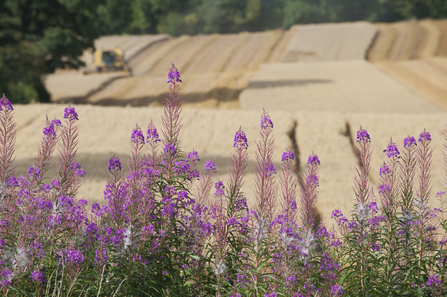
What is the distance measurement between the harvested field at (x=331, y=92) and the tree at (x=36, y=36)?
10800mm

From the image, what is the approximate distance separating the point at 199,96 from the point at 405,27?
1546 inches

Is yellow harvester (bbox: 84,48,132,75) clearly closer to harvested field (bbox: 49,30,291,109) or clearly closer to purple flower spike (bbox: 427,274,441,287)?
harvested field (bbox: 49,30,291,109)

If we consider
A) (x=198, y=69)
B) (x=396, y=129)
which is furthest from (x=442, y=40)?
(x=396, y=129)

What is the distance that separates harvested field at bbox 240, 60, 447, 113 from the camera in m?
24.5

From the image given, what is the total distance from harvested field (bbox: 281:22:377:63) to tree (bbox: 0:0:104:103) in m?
22.6

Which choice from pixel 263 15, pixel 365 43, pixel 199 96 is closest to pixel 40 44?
pixel 199 96

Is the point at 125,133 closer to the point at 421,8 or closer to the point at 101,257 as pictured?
the point at 101,257

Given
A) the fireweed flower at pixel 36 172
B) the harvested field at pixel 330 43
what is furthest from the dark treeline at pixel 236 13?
the fireweed flower at pixel 36 172

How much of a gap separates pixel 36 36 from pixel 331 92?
1809cm

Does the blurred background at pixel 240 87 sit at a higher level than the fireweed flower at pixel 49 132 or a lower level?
higher

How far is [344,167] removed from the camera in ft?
44.4

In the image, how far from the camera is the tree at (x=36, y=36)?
26.5 meters

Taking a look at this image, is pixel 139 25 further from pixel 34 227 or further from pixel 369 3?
pixel 34 227

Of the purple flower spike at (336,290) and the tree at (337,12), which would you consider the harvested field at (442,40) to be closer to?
the tree at (337,12)
